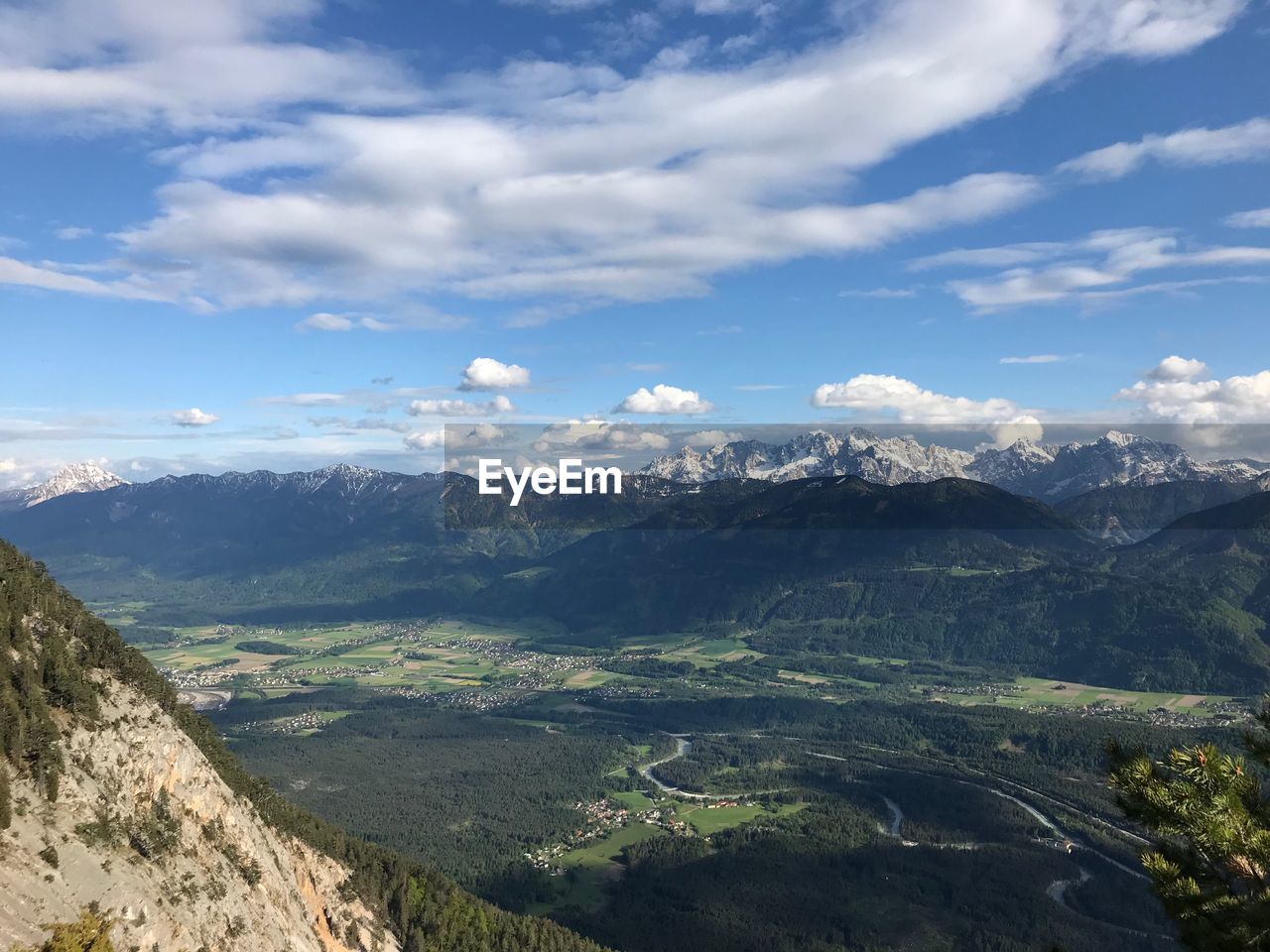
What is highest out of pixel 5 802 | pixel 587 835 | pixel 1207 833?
pixel 1207 833

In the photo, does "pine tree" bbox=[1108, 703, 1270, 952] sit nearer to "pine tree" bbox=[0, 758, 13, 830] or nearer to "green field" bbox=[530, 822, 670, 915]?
"pine tree" bbox=[0, 758, 13, 830]

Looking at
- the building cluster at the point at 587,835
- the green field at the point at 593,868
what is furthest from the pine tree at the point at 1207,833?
the building cluster at the point at 587,835

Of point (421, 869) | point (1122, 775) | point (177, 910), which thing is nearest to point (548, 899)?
point (421, 869)

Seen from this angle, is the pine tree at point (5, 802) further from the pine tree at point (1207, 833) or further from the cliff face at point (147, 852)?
the pine tree at point (1207, 833)

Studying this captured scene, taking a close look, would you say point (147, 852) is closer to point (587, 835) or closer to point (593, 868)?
point (593, 868)

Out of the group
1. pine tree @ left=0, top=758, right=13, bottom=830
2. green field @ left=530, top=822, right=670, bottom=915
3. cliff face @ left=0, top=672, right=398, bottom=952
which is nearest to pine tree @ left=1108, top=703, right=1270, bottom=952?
cliff face @ left=0, top=672, right=398, bottom=952

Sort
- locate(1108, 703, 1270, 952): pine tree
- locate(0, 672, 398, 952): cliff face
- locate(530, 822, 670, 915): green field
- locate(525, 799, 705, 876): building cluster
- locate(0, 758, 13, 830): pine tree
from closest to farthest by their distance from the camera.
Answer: locate(1108, 703, 1270, 952): pine tree
locate(0, 758, 13, 830): pine tree
locate(0, 672, 398, 952): cliff face
locate(530, 822, 670, 915): green field
locate(525, 799, 705, 876): building cluster

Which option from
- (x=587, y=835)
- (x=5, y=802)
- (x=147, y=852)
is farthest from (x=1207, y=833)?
(x=587, y=835)
